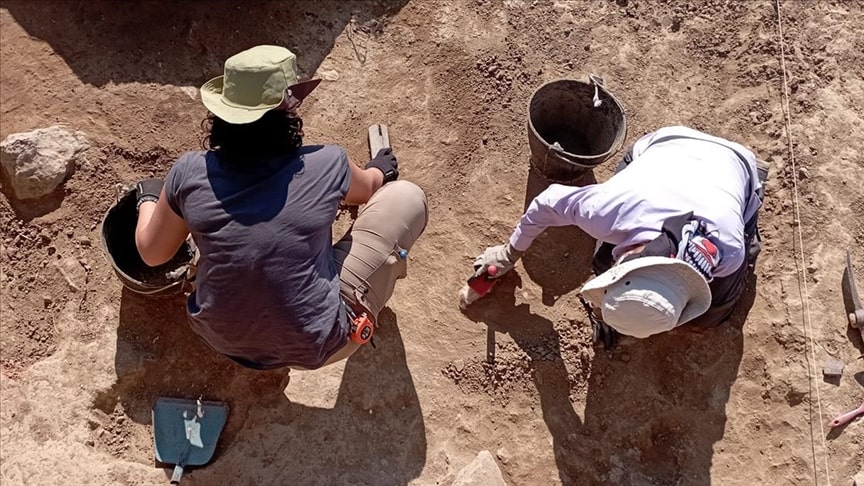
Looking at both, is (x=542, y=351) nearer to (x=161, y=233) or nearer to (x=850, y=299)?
(x=850, y=299)

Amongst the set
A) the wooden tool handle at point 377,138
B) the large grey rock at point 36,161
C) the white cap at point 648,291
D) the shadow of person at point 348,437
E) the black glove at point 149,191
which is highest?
the white cap at point 648,291

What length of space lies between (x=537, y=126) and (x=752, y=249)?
44.6 inches

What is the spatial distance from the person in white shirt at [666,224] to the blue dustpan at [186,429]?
1.50 m

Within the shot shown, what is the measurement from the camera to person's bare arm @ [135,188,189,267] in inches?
87.3

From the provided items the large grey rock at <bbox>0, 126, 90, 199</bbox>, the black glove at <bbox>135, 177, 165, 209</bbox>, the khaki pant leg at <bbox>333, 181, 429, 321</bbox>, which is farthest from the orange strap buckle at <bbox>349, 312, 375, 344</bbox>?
the large grey rock at <bbox>0, 126, 90, 199</bbox>

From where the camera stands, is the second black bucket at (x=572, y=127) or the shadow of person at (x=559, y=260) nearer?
the second black bucket at (x=572, y=127)

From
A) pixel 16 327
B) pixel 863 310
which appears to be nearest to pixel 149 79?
pixel 16 327

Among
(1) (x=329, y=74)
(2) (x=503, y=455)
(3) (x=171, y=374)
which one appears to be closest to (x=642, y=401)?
(2) (x=503, y=455)

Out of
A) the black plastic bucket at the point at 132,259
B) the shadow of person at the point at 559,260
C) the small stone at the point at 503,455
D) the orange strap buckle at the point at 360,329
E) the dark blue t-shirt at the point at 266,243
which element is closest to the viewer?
the dark blue t-shirt at the point at 266,243

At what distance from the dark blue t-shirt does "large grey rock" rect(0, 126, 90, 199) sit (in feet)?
4.60

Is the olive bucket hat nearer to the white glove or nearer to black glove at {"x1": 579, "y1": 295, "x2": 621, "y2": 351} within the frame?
the white glove

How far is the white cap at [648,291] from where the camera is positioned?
213 centimetres

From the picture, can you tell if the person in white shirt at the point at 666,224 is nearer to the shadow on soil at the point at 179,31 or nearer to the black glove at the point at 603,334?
the black glove at the point at 603,334

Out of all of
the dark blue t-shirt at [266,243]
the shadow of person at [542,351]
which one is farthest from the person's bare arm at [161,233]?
the shadow of person at [542,351]
